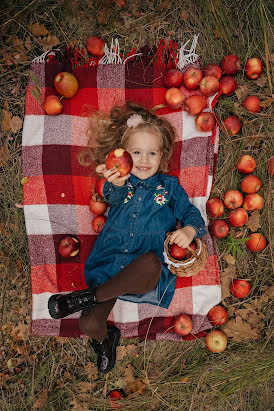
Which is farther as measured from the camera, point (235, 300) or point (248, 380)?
point (235, 300)

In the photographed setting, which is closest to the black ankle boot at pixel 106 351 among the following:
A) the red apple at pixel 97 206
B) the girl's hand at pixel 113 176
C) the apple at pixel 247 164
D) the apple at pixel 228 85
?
the red apple at pixel 97 206

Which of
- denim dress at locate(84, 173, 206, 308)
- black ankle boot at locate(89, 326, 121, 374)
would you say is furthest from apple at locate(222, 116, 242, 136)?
black ankle boot at locate(89, 326, 121, 374)

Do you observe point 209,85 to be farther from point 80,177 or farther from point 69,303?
point 69,303

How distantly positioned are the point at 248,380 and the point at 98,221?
2.02 metres

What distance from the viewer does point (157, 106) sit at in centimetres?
348

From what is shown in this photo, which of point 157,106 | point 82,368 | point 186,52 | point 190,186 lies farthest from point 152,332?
point 186,52

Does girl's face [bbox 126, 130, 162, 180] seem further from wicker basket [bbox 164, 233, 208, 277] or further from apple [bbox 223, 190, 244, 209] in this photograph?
apple [bbox 223, 190, 244, 209]

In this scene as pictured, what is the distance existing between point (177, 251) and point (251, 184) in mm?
1037

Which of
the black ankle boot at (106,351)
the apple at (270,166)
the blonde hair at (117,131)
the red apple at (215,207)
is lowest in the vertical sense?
the black ankle boot at (106,351)

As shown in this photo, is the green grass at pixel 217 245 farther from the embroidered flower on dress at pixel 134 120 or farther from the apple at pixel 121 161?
the apple at pixel 121 161

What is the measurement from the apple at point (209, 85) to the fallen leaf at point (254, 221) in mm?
1244

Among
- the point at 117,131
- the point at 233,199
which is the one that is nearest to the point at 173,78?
the point at 117,131

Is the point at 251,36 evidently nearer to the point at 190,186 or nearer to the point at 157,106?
the point at 157,106

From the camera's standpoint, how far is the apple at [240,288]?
11.1ft
